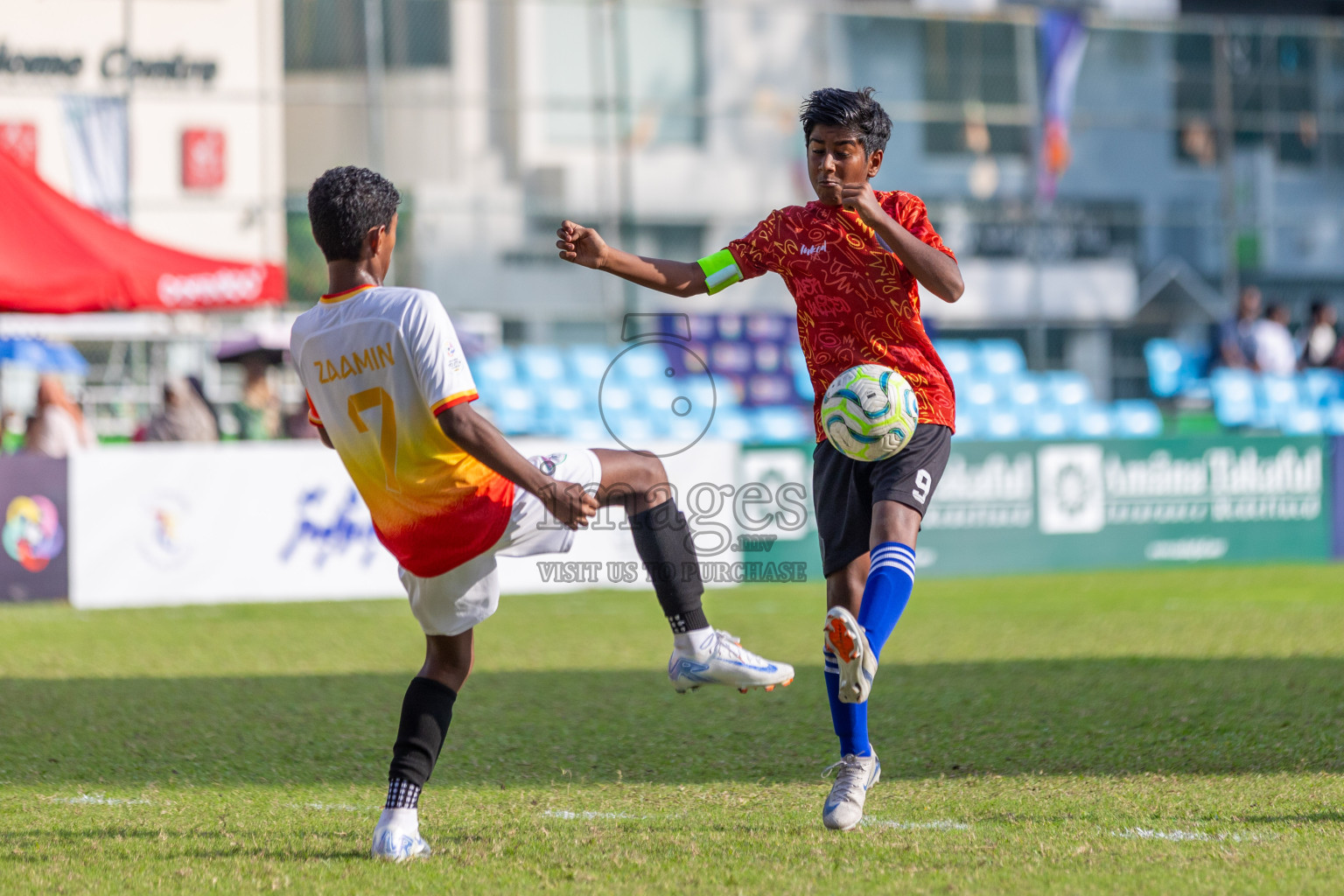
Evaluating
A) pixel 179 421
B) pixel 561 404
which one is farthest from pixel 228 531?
pixel 561 404

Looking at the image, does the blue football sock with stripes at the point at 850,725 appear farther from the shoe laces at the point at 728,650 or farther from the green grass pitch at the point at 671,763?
the shoe laces at the point at 728,650

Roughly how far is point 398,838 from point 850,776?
4.11 feet

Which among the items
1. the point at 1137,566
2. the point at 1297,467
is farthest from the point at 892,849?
the point at 1297,467

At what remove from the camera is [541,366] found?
57.6ft

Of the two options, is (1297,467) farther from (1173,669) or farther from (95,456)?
(95,456)

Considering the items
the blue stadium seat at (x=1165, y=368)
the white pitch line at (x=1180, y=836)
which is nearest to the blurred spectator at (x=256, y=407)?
the white pitch line at (x=1180, y=836)

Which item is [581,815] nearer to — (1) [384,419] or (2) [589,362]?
(1) [384,419]

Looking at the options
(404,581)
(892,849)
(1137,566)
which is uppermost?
(404,581)

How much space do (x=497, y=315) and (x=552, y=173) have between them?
5000 millimetres

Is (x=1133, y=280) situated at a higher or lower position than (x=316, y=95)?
lower

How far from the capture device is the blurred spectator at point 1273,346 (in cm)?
1712

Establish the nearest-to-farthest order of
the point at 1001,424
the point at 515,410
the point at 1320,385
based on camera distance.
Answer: the point at 515,410 < the point at 1001,424 < the point at 1320,385

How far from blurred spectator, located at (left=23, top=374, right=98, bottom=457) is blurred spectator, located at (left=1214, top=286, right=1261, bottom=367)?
12.2 m

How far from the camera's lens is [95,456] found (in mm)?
10828
